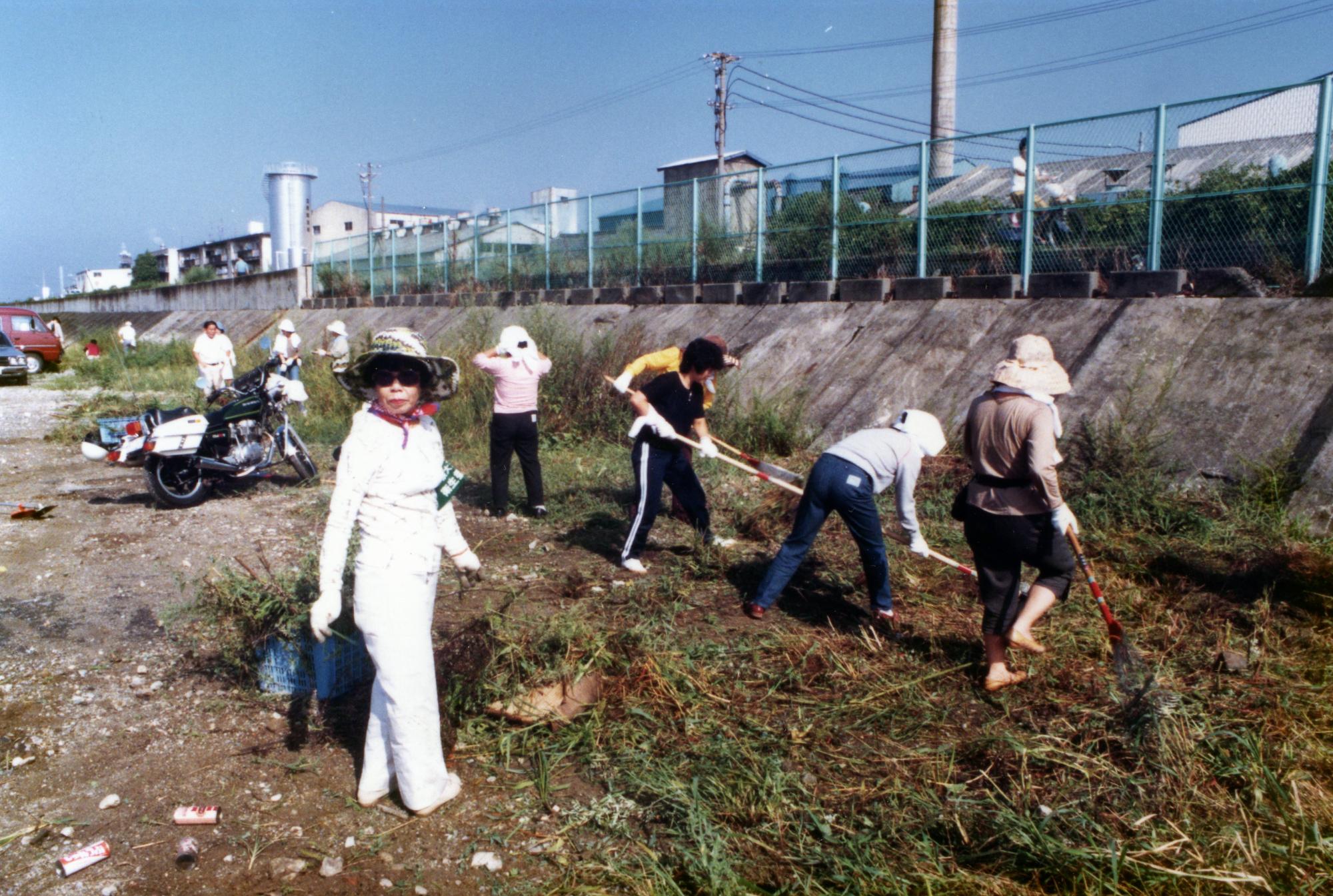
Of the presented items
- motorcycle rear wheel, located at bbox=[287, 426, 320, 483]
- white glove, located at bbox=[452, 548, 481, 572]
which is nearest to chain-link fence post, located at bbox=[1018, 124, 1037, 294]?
motorcycle rear wheel, located at bbox=[287, 426, 320, 483]

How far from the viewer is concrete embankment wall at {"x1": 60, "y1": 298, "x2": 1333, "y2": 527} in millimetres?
7418

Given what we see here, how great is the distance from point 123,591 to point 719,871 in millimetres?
4980

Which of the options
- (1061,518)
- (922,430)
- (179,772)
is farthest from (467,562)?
(922,430)

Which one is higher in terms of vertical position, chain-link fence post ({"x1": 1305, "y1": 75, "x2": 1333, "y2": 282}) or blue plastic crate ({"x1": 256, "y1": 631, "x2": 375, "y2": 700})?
chain-link fence post ({"x1": 1305, "y1": 75, "x2": 1333, "y2": 282})

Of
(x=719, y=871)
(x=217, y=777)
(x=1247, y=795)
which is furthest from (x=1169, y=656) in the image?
(x=217, y=777)

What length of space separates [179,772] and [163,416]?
19.7ft

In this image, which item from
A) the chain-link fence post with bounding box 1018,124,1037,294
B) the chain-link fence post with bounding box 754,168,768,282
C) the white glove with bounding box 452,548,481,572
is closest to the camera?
the white glove with bounding box 452,548,481,572

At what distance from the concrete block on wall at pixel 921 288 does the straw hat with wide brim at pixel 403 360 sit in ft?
A: 28.3

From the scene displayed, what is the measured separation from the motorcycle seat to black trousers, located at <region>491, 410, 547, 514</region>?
315 centimetres

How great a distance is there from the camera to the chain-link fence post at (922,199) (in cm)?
1201

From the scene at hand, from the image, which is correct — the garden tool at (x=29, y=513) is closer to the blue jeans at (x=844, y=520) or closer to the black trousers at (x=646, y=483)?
the black trousers at (x=646, y=483)

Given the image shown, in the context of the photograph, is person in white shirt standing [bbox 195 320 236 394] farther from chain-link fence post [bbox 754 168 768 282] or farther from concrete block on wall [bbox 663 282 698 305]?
chain-link fence post [bbox 754 168 768 282]

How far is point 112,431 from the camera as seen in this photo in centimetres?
915

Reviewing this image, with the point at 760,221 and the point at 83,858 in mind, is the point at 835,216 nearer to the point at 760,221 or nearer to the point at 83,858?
the point at 760,221
